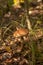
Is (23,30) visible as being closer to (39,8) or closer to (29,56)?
(29,56)

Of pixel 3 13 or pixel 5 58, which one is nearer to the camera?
pixel 5 58

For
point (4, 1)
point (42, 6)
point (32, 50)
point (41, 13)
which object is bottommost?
point (32, 50)

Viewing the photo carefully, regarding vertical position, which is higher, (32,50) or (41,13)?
(41,13)

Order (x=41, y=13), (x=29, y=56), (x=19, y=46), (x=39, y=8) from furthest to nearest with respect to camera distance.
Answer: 1. (x=39, y=8)
2. (x=41, y=13)
3. (x=19, y=46)
4. (x=29, y=56)

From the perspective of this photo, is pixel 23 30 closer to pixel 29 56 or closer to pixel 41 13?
pixel 29 56

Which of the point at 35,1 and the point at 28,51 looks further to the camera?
the point at 35,1

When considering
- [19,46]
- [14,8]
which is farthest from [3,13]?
[19,46]

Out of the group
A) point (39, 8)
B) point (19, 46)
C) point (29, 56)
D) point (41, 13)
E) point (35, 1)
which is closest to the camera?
point (29, 56)

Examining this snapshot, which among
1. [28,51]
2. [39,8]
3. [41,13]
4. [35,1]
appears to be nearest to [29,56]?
[28,51]

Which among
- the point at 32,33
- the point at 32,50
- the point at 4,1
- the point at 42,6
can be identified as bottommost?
the point at 32,50
